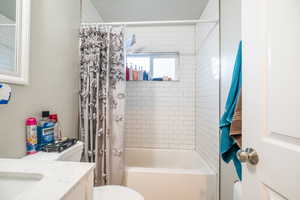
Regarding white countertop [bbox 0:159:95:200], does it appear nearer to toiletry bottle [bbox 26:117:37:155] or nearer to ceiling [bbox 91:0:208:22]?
toiletry bottle [bbox 26:117:37:155]

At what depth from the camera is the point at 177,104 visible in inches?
86.1

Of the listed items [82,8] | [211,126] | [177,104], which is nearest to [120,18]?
[82,8]

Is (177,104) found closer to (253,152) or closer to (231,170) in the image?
(231,170)

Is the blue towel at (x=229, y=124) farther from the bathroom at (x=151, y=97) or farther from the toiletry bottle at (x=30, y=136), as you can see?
the toiletry bottle at (x=30, y=136)

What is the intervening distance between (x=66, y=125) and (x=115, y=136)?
0.44 metres

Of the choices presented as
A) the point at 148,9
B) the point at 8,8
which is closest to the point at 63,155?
the point at 8,8

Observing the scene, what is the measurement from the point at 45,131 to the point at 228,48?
1492mm

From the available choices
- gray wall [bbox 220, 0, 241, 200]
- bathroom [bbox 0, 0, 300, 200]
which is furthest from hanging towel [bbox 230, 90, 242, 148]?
gray wall [bbox 220, 0, 241, 200]

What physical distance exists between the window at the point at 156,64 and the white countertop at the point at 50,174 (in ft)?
5.94

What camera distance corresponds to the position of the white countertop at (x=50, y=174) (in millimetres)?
376

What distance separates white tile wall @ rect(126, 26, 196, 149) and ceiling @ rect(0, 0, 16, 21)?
4.98ft

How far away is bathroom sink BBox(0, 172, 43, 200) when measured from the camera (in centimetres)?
51

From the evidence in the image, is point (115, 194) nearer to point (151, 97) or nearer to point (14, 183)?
point (14, 183)

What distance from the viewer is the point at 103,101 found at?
1381 millimetres
